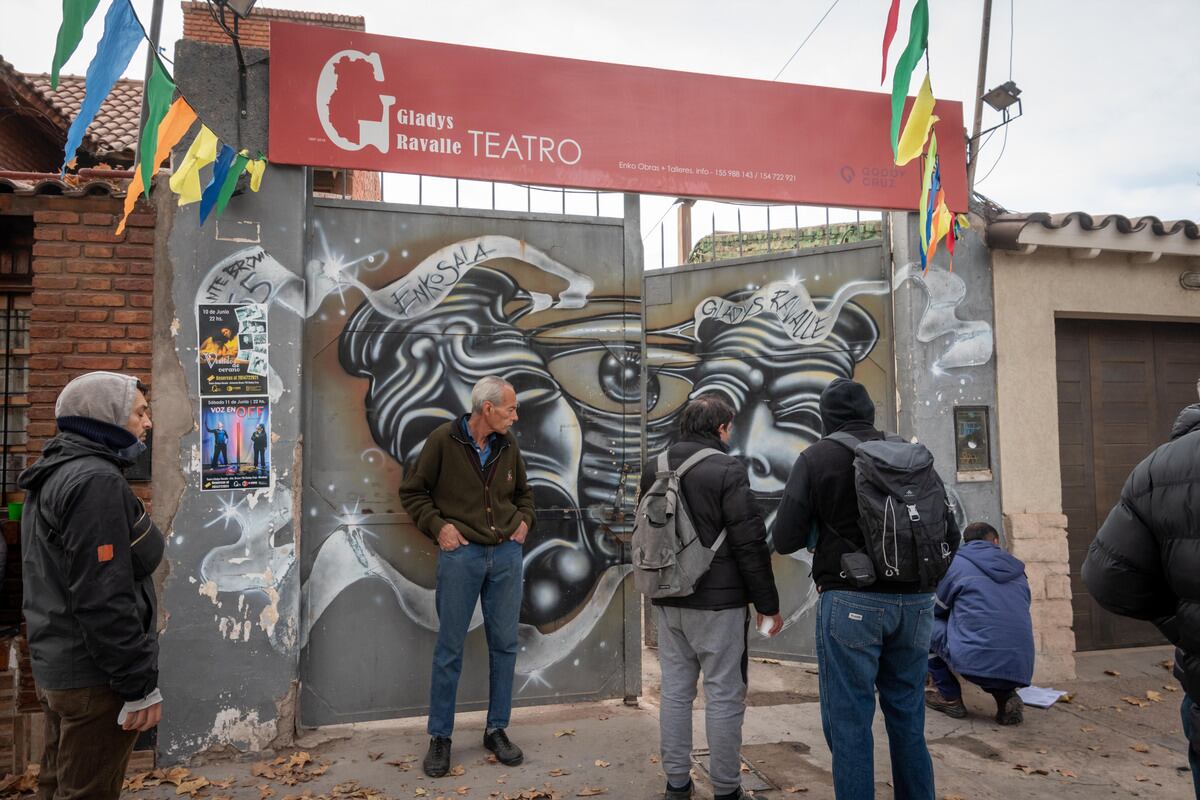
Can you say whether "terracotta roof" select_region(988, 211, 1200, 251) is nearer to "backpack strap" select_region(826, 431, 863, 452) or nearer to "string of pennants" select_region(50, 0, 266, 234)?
"backpack strap" select_region(826, 431, 863, 452)

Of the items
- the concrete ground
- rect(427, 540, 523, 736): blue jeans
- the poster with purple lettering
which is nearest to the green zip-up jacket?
rect(427, 540, 523, 736): blue jeans

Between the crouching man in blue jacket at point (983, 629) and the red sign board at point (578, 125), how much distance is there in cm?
243

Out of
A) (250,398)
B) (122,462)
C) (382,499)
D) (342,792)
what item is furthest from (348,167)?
(342,792)

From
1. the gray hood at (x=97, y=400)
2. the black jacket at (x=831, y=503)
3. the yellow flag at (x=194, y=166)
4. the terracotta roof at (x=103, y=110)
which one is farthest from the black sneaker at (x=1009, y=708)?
the terracotta roof at (x=103, y=110)

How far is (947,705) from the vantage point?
4910 mm

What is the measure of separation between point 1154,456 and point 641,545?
1948 mm

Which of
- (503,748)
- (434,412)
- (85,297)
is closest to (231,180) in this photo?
(85,297)

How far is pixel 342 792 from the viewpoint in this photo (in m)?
3.84

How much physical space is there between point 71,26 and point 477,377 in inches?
102

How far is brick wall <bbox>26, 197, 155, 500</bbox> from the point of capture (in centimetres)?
415

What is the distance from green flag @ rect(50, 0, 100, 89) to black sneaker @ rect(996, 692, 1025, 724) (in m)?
5.57

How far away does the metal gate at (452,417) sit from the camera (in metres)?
4.68

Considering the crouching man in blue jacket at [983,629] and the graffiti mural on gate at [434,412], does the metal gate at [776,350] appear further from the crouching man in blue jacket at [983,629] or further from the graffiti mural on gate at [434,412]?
the crouching man in blue jacket at [983,629]

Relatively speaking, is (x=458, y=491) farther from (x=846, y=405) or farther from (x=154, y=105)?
(x=154, y=105)
